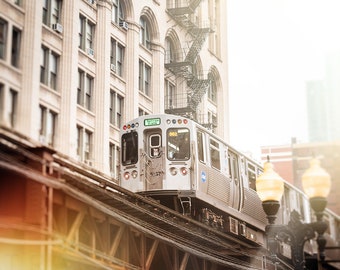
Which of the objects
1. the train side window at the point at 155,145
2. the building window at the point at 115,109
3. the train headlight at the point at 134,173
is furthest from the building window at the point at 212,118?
the train headlight at the point at 134,173

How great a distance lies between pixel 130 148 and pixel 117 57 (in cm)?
1582

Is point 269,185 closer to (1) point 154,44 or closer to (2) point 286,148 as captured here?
(1) point 154,44

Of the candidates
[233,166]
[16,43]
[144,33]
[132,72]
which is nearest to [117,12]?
[132,72]

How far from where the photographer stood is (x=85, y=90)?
132 feet

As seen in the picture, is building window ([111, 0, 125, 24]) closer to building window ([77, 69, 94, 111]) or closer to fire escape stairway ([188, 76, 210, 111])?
building window ([77, 69, 94, 111])

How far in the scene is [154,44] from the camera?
48.8 m

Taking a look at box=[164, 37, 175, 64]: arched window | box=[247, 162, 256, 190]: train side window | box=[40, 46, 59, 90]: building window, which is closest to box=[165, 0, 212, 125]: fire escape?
box=[164, 37, 175, 64]: arched window

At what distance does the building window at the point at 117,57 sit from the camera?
43.7m

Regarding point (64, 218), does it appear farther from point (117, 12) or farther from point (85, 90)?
point (117, 12)

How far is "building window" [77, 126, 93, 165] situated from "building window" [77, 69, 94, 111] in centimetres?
137

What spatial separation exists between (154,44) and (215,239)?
899 inches

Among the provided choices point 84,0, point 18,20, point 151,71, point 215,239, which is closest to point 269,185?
point 215,239

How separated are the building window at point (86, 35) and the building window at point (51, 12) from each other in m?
2.44

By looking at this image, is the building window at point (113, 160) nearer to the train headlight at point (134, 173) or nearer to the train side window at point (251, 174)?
the train side window at point (251, 174)
